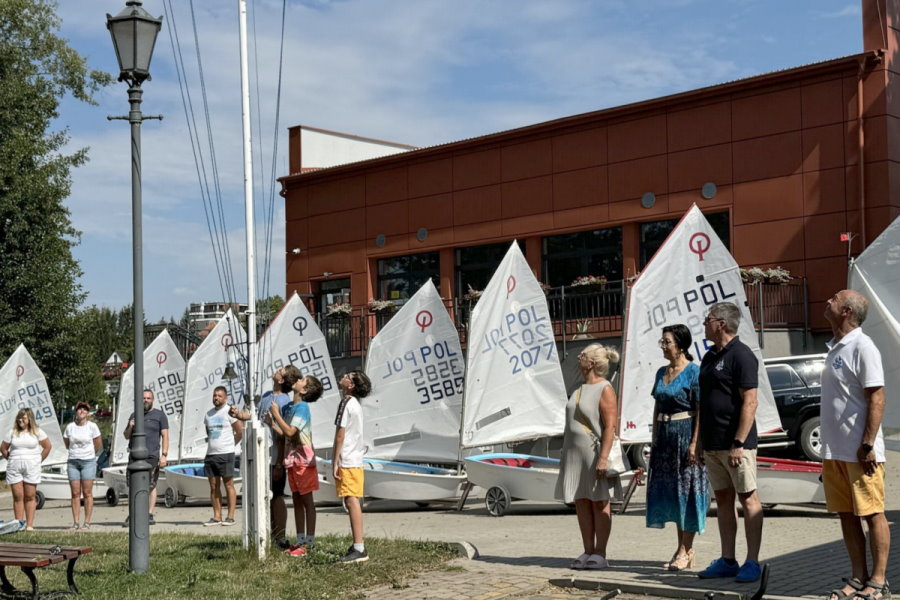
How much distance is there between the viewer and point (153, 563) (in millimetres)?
9953

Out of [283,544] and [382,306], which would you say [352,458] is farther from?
[382,306]

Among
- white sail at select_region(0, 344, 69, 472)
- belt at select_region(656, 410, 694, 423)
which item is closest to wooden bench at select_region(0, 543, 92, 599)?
belt at select_region(656, 410, 694, 423)

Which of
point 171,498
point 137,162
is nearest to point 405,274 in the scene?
point 171,498

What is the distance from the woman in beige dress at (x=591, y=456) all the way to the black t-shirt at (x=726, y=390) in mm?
926

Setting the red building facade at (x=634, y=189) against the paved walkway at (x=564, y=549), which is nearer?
the paved walkway at (x=564, y=549)

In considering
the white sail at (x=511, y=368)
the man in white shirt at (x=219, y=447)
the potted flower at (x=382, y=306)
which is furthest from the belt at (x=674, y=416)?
the potted flower at (x=382, y=306)

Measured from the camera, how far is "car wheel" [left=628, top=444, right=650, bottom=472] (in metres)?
17.2

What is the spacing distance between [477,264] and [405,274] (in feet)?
8.08

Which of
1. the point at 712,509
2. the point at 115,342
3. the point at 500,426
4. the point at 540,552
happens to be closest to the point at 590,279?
the point at 500,426

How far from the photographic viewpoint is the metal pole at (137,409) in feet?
31.4

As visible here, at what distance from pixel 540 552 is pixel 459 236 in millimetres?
19278

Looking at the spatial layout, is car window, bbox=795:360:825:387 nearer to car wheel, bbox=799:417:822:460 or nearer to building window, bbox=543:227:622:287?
car wheel, bbox=799:417:822:460

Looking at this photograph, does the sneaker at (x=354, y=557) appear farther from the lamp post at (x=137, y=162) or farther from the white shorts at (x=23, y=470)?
the white shorts at (x=23, y=470)

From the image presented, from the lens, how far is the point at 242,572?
905cm
